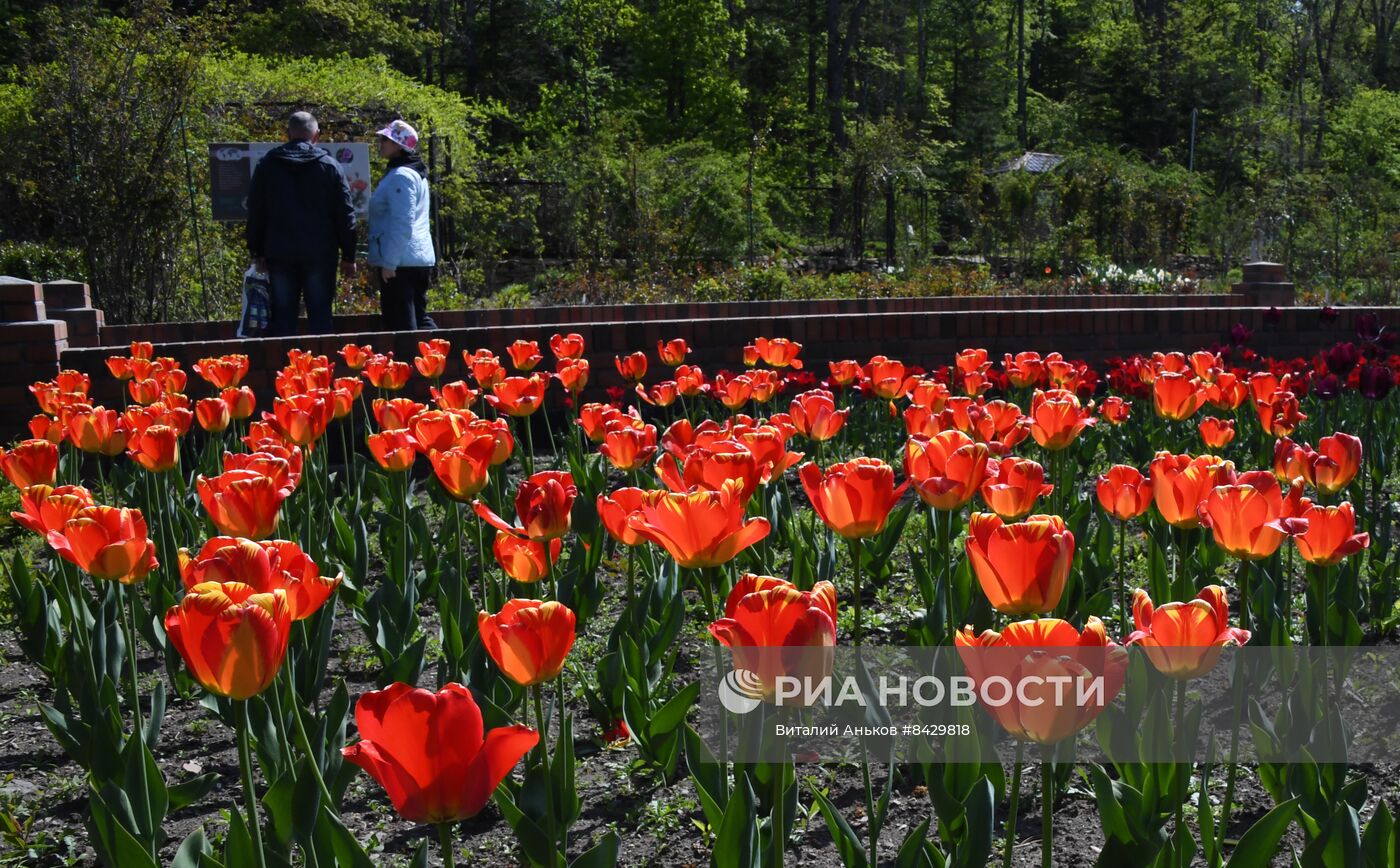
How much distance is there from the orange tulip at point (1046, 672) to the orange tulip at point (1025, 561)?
0.27 m

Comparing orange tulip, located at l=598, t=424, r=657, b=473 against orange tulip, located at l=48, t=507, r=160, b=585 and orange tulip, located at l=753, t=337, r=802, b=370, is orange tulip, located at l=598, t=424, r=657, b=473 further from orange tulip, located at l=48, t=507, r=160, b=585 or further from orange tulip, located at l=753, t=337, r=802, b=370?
orange tulip, located at l=753, t=337, r=802, b=370

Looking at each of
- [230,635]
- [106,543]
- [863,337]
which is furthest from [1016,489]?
[863,337]

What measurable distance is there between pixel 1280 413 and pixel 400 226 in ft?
16.4

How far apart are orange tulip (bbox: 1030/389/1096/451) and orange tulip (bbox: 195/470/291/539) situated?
70.0 inches

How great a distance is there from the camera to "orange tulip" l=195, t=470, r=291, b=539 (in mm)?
2311

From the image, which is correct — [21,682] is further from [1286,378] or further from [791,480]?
[1286,378]

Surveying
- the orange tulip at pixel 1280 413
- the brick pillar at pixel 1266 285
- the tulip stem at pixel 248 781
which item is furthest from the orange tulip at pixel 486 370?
the brick pillar at pixel 1266 285

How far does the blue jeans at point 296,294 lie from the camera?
7.24m

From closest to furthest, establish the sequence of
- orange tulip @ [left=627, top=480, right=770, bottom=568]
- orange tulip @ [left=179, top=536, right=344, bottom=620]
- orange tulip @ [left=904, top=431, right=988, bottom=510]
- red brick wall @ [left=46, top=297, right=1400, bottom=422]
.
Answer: orange tulip @ [left=179, top=536, right=344, bottom=620], orange tulip @ [left=627, top=480, right=770, bottom=568], orange tulip @ [left=904, top=431, right=988, bottom=510], red brick wall @ [left=46, top=297, right=1400, bottom=422]

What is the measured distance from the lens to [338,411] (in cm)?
380

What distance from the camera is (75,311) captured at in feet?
26.2

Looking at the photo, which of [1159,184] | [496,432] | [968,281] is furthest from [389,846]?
[1159,184]

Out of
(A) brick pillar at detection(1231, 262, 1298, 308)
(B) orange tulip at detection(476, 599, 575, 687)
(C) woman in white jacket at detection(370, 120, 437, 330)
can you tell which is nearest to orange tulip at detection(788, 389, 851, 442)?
(B) orange tulip at detection(476, 599, 575, 687)

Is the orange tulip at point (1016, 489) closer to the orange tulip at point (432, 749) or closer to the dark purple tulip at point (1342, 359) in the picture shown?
the orange tulip at point (432, 749)
